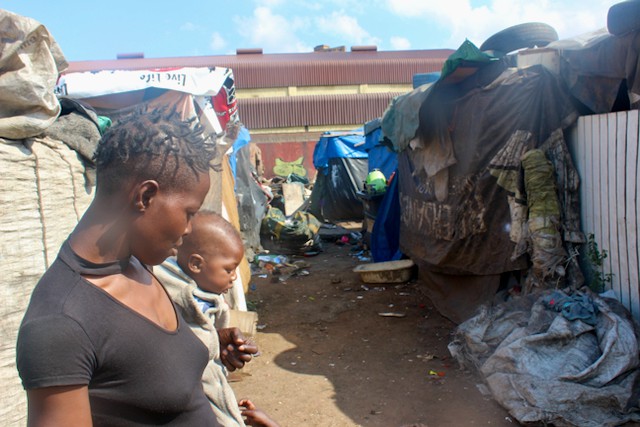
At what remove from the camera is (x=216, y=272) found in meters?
2.26

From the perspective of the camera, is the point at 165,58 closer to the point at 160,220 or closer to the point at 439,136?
the point at 439,136

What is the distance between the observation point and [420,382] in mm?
4566

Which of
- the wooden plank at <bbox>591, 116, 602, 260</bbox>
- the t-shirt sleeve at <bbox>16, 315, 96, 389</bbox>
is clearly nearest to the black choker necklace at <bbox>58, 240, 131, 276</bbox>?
the t-shirt sleeve at <bbox>16, 315, 96, 389</bbox>

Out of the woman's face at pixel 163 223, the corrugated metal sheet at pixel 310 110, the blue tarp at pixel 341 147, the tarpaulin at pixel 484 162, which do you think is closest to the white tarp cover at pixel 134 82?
the tarpaulin at pixel 484 162

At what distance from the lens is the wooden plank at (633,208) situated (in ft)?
12.7

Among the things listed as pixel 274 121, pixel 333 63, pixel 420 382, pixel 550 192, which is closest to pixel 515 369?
pixel 420 382

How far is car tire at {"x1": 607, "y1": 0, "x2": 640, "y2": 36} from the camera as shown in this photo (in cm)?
366

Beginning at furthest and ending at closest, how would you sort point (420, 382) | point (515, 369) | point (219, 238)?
point (420, 382) → point (515, 369) → point (219, 238)

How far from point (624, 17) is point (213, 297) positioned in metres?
3.49

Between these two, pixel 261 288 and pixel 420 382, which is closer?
pixel 420 382

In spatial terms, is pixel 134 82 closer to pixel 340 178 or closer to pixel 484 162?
pixel 484 162

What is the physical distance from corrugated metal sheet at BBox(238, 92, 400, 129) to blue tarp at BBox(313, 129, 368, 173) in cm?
1039

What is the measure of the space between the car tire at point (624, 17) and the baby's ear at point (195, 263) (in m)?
3.41

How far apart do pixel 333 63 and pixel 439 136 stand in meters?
21.2
